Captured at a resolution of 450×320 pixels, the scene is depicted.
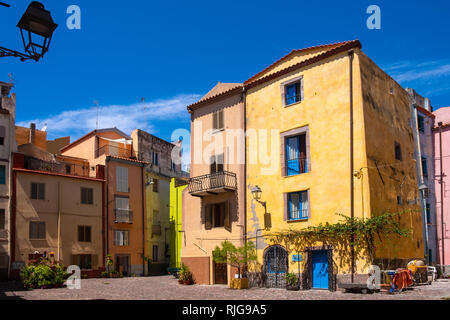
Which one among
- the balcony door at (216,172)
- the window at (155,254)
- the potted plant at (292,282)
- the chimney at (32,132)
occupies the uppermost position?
the chimney at (32,132)

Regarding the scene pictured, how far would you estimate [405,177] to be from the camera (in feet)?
84.9

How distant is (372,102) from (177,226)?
26727 mm

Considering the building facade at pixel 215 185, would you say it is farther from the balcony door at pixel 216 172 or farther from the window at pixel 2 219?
the window at pixel 2 219

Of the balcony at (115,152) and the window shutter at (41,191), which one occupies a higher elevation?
the balcony at (115,152)

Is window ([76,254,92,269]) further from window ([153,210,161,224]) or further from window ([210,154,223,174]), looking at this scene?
window ([210,154,223,174])

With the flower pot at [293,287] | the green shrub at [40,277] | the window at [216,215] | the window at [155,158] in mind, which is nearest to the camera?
the flower pot at [293,287]

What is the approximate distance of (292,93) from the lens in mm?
26359

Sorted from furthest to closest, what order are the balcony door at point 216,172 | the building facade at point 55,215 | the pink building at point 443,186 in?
the building facade at point 55,215 → the pink building at point 443,186 → the balcony door at point 216,172

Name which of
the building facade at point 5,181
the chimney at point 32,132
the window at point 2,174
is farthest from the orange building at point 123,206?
the window at point 2,174

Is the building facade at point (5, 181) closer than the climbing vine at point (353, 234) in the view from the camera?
No

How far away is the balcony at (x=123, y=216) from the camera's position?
40.1m

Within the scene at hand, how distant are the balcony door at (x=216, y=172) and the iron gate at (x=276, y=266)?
4927 millimetres
